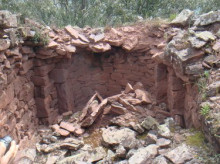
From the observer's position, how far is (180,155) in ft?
9.99

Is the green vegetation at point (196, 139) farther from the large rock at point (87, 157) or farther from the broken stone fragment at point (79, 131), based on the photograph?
the broken stone fragment at point (79, 131)

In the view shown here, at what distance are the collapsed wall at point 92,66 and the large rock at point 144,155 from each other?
2.62ft

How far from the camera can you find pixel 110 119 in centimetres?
509

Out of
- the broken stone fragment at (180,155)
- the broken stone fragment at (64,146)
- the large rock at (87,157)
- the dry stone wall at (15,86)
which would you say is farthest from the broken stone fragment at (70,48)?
the broken stone fragment at (180,155)

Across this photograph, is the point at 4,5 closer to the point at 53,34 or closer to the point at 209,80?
the point at 53,34

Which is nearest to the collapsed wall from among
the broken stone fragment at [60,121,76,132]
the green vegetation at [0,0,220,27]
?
the broken stone fragment at [60,121,76,132]

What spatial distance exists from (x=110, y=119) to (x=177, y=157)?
2223 millimetres

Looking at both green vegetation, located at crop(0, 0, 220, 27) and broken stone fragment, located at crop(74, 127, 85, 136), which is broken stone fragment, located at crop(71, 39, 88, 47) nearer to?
broken stone fragment, located at crop(74, 127, 85, 136)

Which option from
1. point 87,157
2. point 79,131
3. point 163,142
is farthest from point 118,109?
point 163,142

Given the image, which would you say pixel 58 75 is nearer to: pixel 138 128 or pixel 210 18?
pixel 138 128

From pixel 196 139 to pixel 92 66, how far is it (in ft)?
14.1

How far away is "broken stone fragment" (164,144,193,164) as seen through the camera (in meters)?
2.98

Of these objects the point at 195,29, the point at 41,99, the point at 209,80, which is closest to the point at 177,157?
the point at 209,80

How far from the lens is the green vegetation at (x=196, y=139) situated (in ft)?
10.8
